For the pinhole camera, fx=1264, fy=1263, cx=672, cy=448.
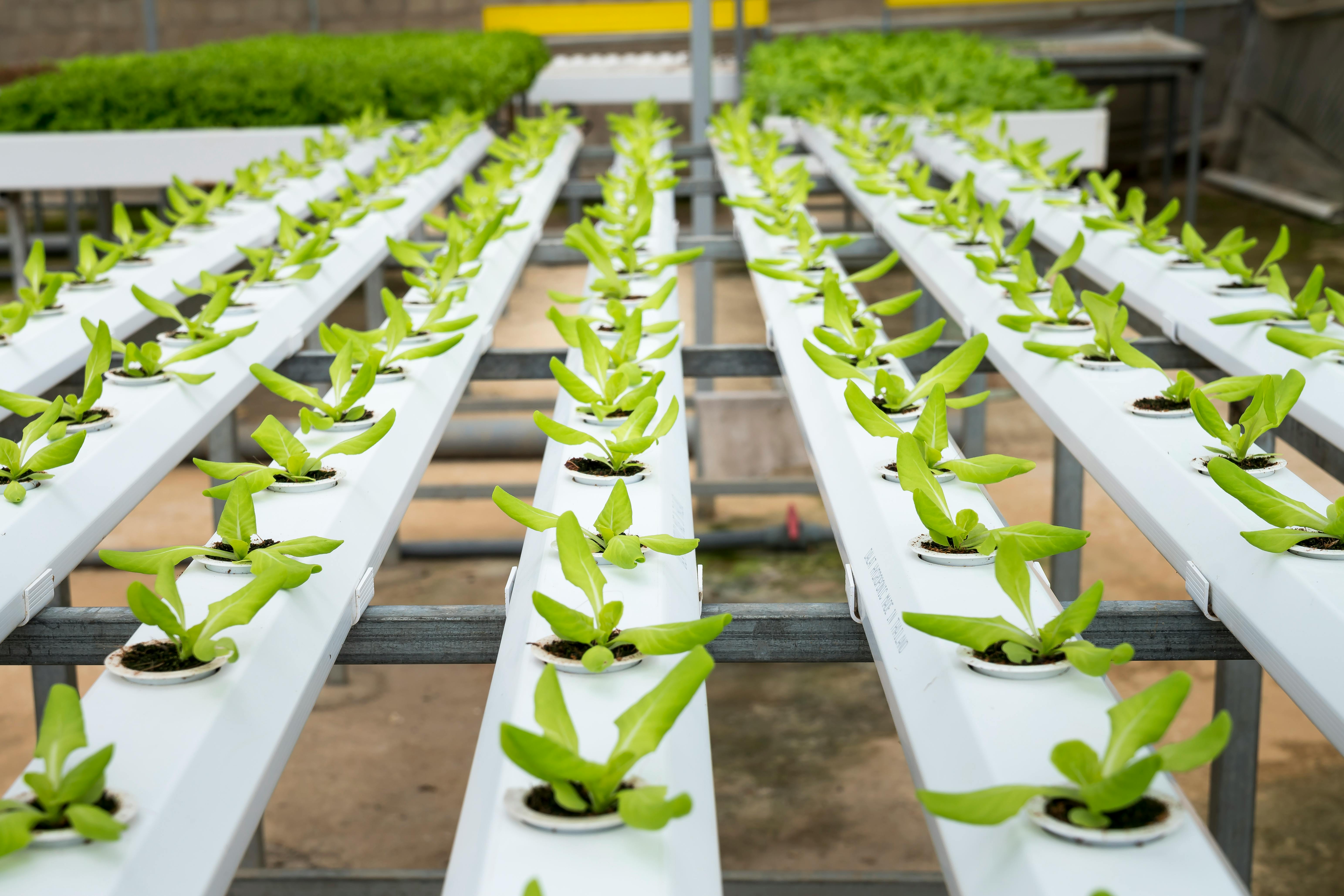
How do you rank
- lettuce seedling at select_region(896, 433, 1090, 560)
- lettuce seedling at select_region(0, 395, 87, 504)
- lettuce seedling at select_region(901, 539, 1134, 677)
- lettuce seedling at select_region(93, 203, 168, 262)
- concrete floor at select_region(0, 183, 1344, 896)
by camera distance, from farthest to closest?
concrete floor at select_region(0, 183, 1344, 896) → lettuce seedling at select_region(93, 203, 168, 262) → lettuce seedling at select_region(0, 395, 87, 504) → lettuce seedling at select_region(896, 433, 1090, 560) → lettuce seedling at select_region(901, 539, 1134, 677)

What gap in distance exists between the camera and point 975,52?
651cm

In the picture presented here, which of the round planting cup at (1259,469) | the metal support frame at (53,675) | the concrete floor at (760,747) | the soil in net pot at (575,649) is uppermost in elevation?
the round planting cup at (1259,469)

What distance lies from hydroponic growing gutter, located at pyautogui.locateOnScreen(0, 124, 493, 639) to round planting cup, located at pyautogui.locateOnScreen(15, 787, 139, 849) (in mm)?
402

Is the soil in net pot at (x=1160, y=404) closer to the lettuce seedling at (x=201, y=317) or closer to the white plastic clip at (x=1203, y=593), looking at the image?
the white plastic clip at (x=1203, y=593)

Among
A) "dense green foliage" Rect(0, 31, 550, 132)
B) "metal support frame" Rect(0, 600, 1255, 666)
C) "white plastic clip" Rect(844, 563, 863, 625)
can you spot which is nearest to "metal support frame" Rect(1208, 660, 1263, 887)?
"metal support frame" Rect(0, 600, 1255, 666)

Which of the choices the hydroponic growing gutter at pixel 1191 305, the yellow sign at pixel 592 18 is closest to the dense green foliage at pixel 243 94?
the hydroponic growing gutter at pixel 1191 305

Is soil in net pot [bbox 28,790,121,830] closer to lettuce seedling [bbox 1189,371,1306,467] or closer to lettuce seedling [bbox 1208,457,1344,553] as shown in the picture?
lettuce seedling [bbox 1208,457,1344,553]

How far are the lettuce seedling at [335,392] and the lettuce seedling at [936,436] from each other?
0.60 meters

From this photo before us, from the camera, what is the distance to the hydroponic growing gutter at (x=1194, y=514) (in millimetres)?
1038

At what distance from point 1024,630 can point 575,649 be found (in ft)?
1.24

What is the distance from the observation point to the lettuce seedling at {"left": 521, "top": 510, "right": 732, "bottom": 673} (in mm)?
1004

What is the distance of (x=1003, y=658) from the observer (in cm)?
104

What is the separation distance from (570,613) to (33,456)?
72 cm

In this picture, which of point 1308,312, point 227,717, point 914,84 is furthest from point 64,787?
point 914,84
